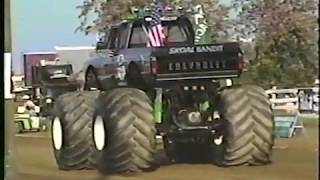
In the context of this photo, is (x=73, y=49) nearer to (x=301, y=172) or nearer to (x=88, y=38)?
(x=88, y=38)

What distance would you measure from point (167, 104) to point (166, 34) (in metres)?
0.26

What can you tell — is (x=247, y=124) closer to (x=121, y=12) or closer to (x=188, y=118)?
(x=188, y=118)

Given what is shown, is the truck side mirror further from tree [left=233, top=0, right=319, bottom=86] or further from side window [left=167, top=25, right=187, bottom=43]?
tree [left=233, top=0, right=319, bottom=86]

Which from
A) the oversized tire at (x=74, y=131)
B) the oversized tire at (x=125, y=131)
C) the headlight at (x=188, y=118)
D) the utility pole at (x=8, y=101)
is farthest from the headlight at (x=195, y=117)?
the utility pole at (x=8, y=101)

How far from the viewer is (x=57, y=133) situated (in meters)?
3.35

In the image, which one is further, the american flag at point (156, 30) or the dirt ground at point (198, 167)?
the american flag at point (156, 30)

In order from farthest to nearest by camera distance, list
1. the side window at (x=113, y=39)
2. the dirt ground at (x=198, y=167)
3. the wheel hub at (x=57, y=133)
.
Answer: the wheel hub at (x=57, y=133) < the side window at (x=113, y=39) < the dirt ground at (x=198, y=167)

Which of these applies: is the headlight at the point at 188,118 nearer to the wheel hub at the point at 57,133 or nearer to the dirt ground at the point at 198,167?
the dirt ground at the point at 198,167

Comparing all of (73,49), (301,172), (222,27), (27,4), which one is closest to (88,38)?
(73,49)

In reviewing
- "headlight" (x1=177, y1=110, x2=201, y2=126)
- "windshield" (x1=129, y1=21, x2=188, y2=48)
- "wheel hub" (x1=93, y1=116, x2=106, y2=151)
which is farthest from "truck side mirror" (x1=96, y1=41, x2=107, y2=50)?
"headlight" (x1=177, y1=110, x2=201, y2=126)

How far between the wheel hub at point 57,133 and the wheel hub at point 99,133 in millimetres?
167

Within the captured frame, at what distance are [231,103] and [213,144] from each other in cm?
17

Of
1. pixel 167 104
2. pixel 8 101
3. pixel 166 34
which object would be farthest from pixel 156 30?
pixel 8 101

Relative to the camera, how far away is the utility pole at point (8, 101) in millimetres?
3434
